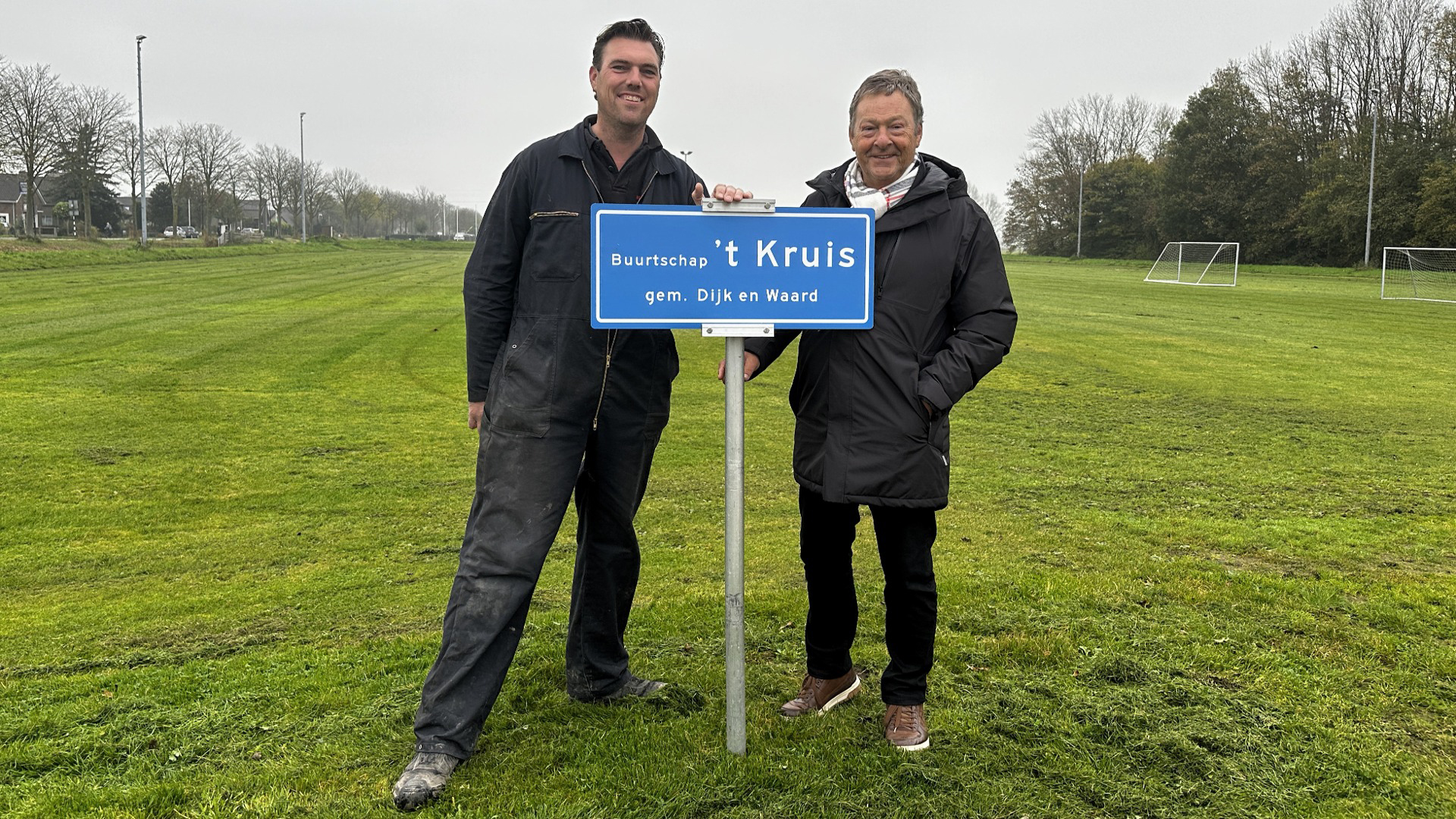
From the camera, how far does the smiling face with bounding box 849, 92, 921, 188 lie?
333cm

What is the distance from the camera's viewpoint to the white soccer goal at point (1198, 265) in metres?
46.5

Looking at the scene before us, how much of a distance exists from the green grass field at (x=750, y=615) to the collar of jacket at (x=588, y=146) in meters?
1.94

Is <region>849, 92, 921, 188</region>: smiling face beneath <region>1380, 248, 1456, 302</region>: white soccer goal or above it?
beneath

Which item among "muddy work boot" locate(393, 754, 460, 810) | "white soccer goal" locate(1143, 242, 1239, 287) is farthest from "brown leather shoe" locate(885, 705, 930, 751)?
"white soccer goal" locate(1143, 242, 1239, 287)

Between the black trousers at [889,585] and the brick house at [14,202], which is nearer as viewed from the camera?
the black trousers at [889,585]

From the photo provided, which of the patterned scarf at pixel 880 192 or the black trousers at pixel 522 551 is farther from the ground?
the patterned scarf at pixel 880 192

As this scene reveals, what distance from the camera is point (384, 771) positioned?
323 centimetres

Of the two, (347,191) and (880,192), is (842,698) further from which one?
(347,191)

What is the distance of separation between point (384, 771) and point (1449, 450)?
10.0m

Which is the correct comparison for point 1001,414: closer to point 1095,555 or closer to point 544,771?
point 1095,555

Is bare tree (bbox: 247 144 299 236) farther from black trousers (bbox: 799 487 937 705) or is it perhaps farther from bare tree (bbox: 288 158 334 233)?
black trousers (bbox: 799 487 937 705)

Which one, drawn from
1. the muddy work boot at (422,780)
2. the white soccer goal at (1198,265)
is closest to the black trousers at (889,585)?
the muddy work boot at (422,780)

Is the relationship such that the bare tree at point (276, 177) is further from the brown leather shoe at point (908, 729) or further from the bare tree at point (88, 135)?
the brown leather shoe at point (908, 729)

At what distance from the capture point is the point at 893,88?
3.33 m
